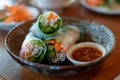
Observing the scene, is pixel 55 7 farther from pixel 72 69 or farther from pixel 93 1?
pixel 72 69

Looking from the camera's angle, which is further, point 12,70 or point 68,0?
point 68,0

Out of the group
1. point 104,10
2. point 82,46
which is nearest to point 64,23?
point 82,46

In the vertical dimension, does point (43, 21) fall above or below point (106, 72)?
above

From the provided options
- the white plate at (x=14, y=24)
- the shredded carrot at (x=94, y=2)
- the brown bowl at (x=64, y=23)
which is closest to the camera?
the brown bowl at (x=64, y=23)

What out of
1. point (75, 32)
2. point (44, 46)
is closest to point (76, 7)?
point (75, 32)

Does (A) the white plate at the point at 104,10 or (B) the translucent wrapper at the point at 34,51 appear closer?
(B) the translucent wrapper at the point at 34,51

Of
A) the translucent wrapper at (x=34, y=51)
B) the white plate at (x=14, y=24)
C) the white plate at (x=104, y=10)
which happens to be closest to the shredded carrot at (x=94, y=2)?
the white plate at (x=104, y=10)

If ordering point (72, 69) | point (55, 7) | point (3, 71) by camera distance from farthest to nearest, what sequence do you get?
point (55, 7) → point (3, 71) → point (72, 69)

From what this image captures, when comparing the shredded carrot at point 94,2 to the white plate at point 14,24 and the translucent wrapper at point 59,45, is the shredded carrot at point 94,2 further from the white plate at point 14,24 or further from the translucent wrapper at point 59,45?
the translucent wrapper at point 59,45
